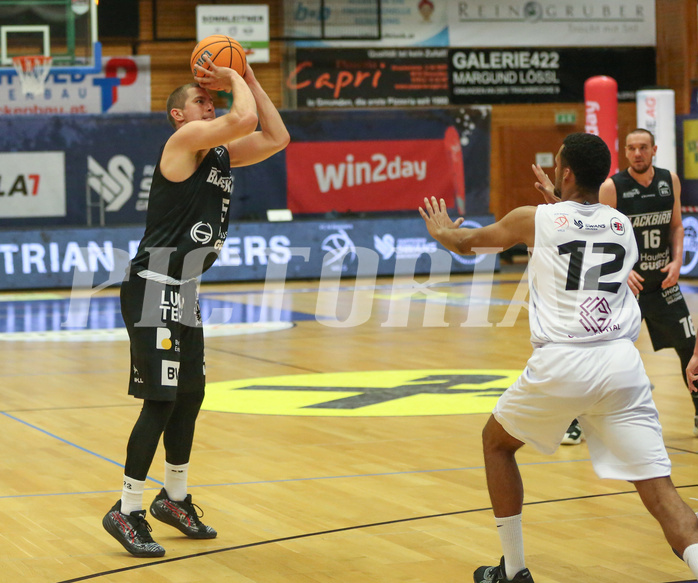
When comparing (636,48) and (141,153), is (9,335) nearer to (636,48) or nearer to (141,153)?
(141,153)

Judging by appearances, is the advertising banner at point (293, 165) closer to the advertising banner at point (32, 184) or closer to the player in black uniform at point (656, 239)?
the advertising banner at point (32, 184)

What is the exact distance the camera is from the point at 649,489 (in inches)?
165

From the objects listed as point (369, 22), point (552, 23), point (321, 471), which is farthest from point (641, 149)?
point (552, 23)

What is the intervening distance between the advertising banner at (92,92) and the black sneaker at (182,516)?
61.0ft

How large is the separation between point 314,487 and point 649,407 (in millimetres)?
2581

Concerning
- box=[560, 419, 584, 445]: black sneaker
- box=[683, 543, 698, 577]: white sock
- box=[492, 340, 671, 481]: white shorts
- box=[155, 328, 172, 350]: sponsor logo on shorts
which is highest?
box=[155, 328, 172, 350]: sponsor logo on shorts

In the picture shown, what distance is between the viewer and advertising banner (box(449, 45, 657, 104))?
25297 millimetres

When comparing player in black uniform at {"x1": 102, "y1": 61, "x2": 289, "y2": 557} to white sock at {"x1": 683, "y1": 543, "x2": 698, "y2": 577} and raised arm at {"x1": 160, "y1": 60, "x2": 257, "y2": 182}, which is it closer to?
raised arm at {"x1": 160, "y1": 60, "x2": 257, "y2": 182}

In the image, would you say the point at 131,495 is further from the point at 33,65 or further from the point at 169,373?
the point at 33,65

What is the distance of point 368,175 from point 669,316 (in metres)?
14.6

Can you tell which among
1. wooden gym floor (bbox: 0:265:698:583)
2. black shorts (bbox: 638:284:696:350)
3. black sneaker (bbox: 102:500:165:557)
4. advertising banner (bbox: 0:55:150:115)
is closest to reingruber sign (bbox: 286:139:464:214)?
advertising banner (bbox: 0:55:150:115)

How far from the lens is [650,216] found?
25.9 ft

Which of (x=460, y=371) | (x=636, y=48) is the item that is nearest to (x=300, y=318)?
(x=460, y=371)

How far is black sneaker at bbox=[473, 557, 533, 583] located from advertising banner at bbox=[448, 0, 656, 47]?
21.6m
